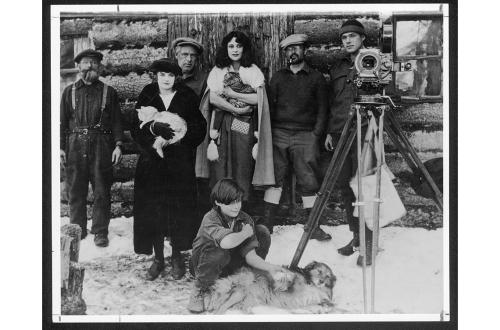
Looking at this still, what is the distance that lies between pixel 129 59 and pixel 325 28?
1.46 meters

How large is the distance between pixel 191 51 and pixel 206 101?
385 millimetres

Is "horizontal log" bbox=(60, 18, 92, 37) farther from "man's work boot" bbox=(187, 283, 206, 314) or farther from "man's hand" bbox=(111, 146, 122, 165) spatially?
"man's work boot" bbox=(187, 283, 206, 314)

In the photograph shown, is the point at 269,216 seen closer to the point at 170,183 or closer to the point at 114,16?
the point at 170,183

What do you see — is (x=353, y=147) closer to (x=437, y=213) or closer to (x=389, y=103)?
(x=389, y=103)

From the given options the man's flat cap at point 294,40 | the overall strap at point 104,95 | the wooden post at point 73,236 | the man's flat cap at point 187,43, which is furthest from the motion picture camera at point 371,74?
the wooden post at point 73,236

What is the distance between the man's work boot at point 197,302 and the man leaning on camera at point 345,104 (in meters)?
1.06

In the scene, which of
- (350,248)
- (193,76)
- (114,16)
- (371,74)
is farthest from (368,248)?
(114,16)

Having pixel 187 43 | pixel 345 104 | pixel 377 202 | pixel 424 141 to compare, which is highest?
pixel 187 43

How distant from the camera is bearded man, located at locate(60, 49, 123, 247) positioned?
5.28 metres

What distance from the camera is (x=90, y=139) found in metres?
5.28

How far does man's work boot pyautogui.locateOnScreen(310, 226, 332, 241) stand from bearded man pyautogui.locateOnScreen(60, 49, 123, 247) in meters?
1.53

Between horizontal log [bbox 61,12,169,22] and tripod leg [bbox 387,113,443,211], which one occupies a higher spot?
horizontal log [bbox 61,12,169,22]

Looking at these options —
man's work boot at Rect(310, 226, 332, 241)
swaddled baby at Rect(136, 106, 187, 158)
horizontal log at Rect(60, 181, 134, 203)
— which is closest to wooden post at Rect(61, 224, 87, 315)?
horizontal log at Rect(60, 181, 134, 203)

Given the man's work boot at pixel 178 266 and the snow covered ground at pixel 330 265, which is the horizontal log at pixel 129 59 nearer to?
the snow covered ground at pixel 330 265
